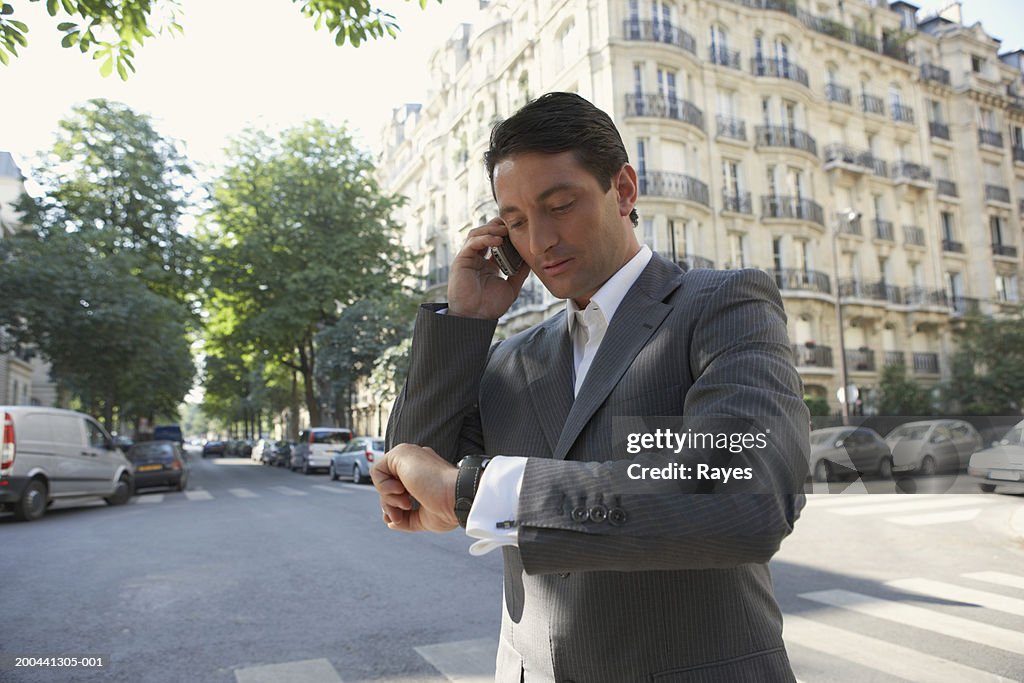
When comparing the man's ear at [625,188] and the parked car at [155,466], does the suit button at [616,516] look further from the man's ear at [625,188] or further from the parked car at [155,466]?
the parked car at [155,466]

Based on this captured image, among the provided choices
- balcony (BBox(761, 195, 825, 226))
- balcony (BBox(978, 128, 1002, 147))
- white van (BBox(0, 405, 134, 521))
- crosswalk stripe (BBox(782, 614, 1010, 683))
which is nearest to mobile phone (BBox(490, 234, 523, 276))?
crosswalk stripe (BBox(782, 614, 1010, 683))

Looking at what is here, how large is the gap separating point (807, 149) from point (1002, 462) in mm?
32784

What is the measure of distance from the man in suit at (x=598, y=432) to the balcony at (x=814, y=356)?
1165 inches

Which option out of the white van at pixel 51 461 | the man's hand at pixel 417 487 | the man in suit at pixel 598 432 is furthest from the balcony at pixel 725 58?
the man's hand at pixel 417 487

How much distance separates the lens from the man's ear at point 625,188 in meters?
1.38

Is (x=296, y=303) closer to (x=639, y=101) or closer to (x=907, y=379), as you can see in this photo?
(x=639, y=101)

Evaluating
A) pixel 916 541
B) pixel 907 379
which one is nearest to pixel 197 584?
pixel 916 541

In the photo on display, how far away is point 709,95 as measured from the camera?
29141 mm

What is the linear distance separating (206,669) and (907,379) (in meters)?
31.3

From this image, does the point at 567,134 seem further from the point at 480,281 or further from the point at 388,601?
the point at 388,601

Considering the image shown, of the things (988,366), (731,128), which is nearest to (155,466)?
(731,128)

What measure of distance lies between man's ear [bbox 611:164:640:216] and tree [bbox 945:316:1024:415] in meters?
27.5

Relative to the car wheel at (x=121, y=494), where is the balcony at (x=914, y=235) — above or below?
above

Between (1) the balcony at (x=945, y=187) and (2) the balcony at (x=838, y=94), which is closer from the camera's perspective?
(2) the balcony at (x=838, y=94)
